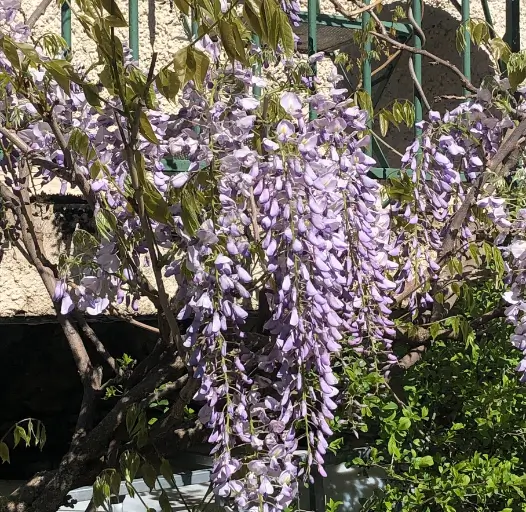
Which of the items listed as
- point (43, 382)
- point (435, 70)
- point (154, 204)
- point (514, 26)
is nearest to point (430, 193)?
point (154, 204)

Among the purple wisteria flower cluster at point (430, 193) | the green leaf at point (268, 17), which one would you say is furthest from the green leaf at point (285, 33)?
the purple wisteria flower cluster at point (430, 193)

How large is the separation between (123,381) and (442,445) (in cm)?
116

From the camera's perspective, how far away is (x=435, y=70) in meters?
5.02

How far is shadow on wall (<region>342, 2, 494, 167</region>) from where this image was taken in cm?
433

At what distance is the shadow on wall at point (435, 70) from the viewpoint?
4.33 m

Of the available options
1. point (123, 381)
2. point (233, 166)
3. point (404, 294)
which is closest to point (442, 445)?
point (404, 294)

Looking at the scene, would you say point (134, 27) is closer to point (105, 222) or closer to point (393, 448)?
point (105, 222)

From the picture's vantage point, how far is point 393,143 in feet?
18.1

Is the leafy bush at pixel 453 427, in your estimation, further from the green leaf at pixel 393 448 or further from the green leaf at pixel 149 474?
the green leaf at pixel 149 474

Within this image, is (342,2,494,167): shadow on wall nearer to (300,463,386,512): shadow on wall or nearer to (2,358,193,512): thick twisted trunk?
(300,463,386,512): shadow on wall

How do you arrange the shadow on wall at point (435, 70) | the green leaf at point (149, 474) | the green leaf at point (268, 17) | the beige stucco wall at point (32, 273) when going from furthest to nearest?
the shadow on wall at point (435, 70) < the beige stucco wall at point (32, 273) < the green leaf at point (149, 474) < the green leaf at point (268, 17)

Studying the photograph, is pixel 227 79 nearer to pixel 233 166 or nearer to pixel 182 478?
pixel 233 166

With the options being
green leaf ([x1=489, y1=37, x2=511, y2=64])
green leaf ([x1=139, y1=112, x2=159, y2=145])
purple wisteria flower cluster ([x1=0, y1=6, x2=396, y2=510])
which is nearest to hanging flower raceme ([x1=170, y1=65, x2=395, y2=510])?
purple wisteria flower cluster ([x1=0, y1=6, x2=396, y2=510])

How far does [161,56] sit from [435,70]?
2.20m
